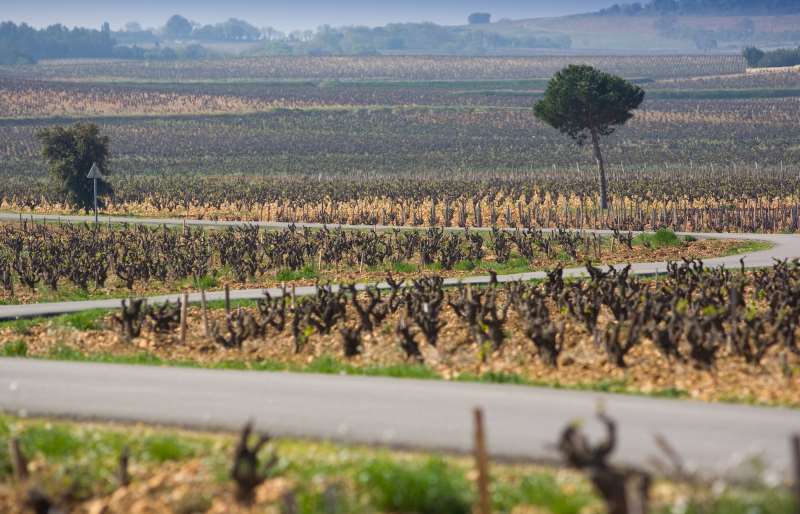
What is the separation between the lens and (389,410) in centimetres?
1504

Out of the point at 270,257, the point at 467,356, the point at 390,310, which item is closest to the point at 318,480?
the point at 467,356

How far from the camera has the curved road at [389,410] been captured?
12.8m

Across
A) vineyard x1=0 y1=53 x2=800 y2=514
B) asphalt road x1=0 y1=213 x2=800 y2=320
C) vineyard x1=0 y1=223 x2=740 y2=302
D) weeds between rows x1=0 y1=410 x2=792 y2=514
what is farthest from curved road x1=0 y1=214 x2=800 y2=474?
vineyard x1=0 y1=223 x2=740 y2=302

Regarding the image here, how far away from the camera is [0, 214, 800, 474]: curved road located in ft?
42.0

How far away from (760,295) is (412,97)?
164587mm

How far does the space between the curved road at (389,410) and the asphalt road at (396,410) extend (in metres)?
0.01

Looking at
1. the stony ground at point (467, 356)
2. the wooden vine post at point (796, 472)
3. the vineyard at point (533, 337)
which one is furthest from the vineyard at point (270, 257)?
the wooden vine post at point (796, 472)

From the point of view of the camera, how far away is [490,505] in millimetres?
10945

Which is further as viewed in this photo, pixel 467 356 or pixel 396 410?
pixel 467 356

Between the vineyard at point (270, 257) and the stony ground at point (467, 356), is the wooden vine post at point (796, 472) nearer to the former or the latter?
the stony ground at point (467, 356)

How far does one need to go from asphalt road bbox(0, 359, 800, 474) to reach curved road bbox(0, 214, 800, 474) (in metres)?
0.01

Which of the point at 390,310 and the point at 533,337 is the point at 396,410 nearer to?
the point at 533,337

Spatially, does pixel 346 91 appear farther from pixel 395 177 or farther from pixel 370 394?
pixel 370 394

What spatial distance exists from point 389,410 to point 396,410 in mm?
91
